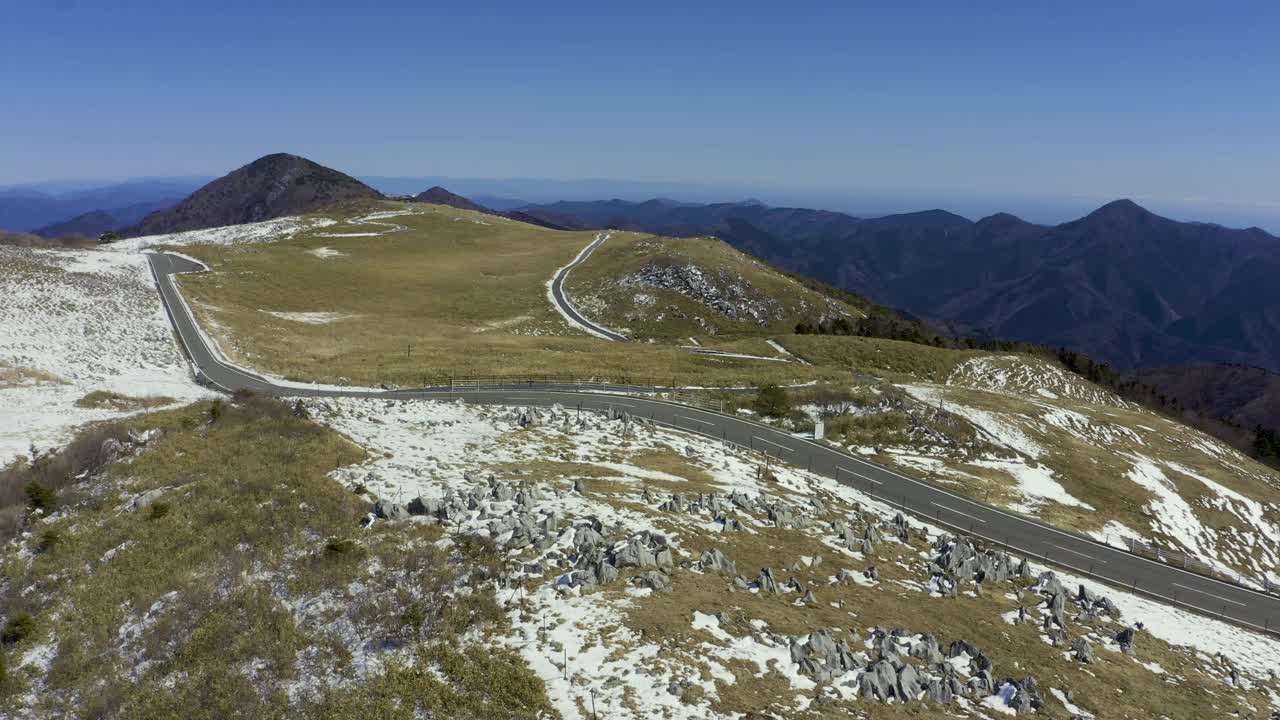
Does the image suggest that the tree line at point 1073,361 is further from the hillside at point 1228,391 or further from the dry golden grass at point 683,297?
the hillside at point 1228,391

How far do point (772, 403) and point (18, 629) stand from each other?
1620 inches

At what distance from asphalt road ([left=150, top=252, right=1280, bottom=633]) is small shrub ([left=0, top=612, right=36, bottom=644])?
67.6 feet

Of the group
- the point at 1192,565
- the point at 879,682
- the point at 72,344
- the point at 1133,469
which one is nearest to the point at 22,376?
the point at 72,344

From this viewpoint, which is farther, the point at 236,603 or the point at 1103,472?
the point at 1103,472

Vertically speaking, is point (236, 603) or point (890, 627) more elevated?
point (236, 603)

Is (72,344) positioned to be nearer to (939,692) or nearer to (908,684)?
(908,684)

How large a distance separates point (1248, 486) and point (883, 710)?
52.4 m

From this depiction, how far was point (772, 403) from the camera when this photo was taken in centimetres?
4656

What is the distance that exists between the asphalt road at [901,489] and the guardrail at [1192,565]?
655 millimetres

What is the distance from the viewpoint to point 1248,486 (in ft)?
151

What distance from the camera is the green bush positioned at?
4616 cm

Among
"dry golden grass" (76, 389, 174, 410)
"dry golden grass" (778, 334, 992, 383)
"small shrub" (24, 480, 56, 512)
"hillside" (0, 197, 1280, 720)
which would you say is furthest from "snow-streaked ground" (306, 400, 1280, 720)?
"dry golden grass" (778, 334, 992, 383)

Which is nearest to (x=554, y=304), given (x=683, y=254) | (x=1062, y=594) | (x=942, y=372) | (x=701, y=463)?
(x=683, y=254)

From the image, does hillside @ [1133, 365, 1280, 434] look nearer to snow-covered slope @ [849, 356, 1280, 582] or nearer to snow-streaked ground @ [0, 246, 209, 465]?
snow-covered slope @ [849, 356, 1280, 582]
